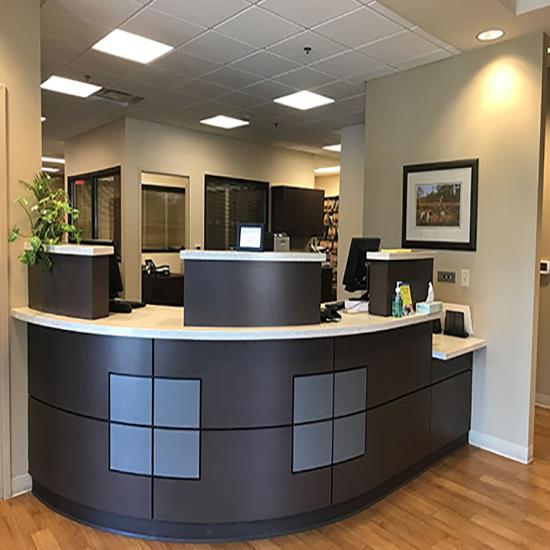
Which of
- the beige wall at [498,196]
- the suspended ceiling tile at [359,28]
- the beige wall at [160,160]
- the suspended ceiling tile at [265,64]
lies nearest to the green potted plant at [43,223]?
the suspended ceiling tile at [265,64]

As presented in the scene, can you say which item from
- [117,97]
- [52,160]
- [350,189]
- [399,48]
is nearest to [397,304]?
[399,48]

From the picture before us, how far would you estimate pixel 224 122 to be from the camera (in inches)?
245

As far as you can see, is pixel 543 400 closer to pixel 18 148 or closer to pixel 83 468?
pixel 83 468

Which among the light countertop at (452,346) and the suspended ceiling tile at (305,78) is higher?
the suspended ceiling tile at (305,78)

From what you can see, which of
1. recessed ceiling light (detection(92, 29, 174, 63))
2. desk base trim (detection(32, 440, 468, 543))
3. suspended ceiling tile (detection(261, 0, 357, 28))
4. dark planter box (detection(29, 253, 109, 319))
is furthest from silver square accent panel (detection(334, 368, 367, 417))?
recessed ceiling light (detection(92, 29, 174, 63))

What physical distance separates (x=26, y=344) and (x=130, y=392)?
91 cm

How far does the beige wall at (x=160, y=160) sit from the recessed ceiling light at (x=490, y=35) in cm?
417

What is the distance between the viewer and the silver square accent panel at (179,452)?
2.42 m

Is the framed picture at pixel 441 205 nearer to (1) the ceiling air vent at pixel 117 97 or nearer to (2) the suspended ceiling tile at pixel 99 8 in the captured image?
(2) the suspended ceiling tile at pixel 99 8

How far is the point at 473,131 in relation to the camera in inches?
146

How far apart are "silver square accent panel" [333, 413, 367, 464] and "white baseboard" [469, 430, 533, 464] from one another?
1478mm

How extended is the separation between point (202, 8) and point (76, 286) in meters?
1.92

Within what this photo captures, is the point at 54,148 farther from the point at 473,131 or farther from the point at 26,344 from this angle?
the point at 473,131

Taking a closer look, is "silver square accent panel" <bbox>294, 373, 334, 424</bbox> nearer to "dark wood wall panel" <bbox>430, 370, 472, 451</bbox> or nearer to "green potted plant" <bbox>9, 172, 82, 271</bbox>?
"dark wood wall panel" <bbox>430, 370, 472, 451</bbox>
